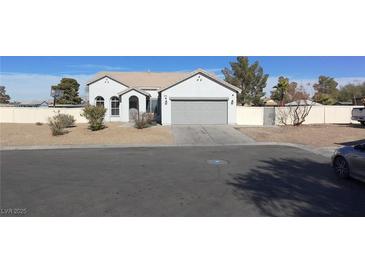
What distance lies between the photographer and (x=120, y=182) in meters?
7.87

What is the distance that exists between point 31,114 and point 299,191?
2800cm

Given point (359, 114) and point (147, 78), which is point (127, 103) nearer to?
point (147, 78)

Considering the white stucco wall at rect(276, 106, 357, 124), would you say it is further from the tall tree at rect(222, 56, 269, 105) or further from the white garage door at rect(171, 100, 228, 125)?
the tall tree at rect(222, 56, 269, 105)

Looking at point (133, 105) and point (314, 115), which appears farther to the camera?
point (133, 105)

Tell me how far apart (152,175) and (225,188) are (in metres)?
2.38

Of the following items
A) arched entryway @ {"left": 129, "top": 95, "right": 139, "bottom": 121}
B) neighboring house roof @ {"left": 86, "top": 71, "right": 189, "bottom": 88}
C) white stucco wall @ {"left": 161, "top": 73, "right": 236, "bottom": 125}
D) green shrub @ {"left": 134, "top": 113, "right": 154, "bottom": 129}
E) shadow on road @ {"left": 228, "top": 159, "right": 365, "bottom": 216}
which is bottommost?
shadow on road @ {"left": 228, "top": 159, "right": 365, "bottom": 216}

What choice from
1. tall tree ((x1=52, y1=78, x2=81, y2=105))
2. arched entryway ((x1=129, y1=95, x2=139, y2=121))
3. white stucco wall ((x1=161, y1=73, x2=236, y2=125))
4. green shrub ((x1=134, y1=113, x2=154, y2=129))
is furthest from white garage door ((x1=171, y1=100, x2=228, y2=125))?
tall tree ((x1=52, y1=78, x2=81, y2=105))

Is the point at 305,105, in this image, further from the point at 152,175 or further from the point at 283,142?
the point at 152,175

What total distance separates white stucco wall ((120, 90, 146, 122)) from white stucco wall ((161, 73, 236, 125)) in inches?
118

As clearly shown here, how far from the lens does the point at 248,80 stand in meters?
46.3

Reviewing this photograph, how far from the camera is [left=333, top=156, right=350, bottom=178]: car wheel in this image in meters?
8.00

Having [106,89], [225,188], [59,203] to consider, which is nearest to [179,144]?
[225,188]

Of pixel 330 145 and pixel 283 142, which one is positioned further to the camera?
pixel 283 142

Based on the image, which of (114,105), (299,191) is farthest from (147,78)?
(299,191)
